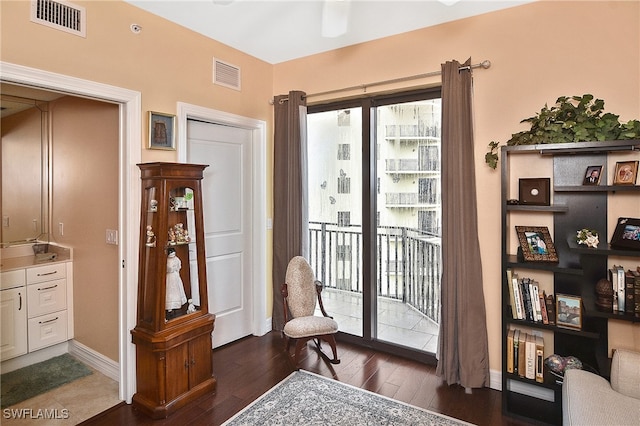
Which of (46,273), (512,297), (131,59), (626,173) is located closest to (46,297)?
(46,273)

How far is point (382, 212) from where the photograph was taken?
10.9 ft

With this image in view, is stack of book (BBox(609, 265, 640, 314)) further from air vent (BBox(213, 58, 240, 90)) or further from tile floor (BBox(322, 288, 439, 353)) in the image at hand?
air vent (BBox(213, 58, 240, 90))

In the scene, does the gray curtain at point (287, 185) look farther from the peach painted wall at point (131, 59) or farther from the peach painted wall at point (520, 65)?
the peach painted wall at point (520, 65)

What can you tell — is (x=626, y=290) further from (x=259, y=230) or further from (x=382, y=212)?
(x=259, y=230)

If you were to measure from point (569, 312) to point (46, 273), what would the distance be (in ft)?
13.7

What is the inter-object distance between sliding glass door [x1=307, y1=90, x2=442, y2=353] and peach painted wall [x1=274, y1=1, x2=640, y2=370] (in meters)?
0.37

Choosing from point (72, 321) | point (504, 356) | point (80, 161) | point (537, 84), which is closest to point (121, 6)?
point (80, 161)

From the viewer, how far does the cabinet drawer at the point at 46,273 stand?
119 inches

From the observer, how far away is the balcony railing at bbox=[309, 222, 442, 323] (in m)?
3.18

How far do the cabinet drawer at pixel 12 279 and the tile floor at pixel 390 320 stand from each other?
8.97 feet

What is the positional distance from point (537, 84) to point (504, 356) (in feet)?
6.33

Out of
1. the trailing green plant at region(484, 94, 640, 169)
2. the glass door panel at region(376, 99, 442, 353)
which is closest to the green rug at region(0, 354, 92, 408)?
the glass door panel at region(376, 99, 442, 353)

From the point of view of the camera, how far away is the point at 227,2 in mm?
1769

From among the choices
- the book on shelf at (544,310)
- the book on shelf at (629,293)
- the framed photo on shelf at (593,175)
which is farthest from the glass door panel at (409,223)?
the book on shelf at (629,293)
